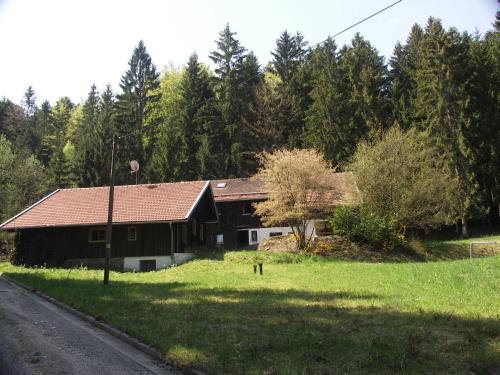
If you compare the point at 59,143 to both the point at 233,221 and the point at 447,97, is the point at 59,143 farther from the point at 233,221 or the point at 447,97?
the point at 447,97

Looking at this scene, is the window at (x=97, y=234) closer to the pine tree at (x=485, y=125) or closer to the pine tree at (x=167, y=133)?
the pine tree at (x=167, y=133)

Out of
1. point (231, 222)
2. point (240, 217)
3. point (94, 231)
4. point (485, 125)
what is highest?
point (485, 125)

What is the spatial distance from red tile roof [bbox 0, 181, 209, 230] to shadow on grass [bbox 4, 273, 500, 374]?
14.3 meters

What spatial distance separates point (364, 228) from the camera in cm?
2931

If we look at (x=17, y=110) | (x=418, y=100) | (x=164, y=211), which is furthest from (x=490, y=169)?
(x=17, y=110)

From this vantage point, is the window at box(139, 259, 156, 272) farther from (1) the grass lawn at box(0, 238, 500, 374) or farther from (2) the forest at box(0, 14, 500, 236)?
(2) the forest at box(0, 14, 500, 236)

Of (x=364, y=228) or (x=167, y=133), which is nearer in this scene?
(x=364, y=228)

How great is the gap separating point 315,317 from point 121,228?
69.3 ft

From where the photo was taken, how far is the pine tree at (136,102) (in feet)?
178

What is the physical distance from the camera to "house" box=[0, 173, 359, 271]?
28.3m

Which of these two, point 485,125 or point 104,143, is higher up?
point 104,143

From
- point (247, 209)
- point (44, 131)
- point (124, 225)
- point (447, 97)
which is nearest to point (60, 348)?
point (124, 225)

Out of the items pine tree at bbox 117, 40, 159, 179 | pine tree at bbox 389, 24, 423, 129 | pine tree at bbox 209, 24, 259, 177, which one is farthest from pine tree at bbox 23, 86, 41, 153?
pine tree at bbox 389, 24, 423, 129

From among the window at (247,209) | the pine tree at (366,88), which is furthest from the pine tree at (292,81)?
the window at (247,209)
